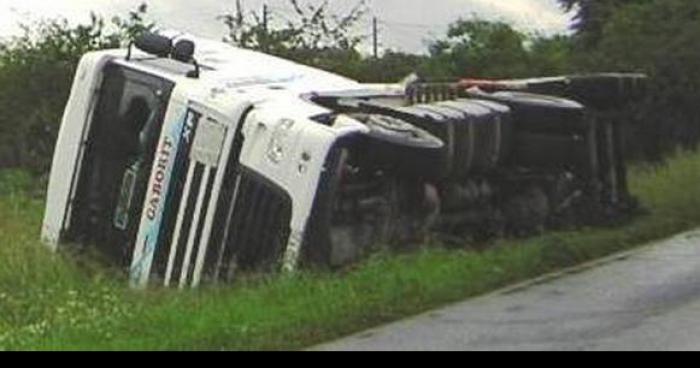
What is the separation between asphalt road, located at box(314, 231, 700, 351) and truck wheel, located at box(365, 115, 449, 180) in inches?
61.5

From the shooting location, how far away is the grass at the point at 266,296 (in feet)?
33.6

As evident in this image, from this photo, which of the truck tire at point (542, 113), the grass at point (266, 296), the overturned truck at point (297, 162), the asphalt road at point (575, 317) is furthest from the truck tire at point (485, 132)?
the asphalt road at point (575, 317)

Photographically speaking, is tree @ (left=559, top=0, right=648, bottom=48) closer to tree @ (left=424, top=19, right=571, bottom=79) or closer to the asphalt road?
tree @ (left=424, top=19, right=571, bottom=79)

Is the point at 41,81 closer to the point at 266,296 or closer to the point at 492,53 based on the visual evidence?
the point at 492,53

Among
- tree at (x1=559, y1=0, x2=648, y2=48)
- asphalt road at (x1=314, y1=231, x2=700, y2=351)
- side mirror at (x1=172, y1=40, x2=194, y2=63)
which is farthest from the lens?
tree at (x1=559, y1=0, x2=648, y2=48)

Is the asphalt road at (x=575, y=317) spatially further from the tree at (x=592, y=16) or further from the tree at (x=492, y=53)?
the tree at (x=592, y=16)

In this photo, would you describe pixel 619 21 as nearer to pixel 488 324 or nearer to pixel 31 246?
pixel 31 246

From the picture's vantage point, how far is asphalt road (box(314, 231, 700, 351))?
9.70m

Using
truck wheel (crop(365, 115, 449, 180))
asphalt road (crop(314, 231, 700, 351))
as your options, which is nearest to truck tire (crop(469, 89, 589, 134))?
truck wheel (crop(365, 115, 449, 180))

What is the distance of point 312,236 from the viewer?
13.0m

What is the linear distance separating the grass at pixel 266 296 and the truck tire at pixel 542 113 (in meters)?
1.06

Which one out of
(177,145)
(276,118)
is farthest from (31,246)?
(276,118)

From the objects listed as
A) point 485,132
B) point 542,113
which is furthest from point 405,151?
point 542,113

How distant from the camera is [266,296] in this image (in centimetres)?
1162
